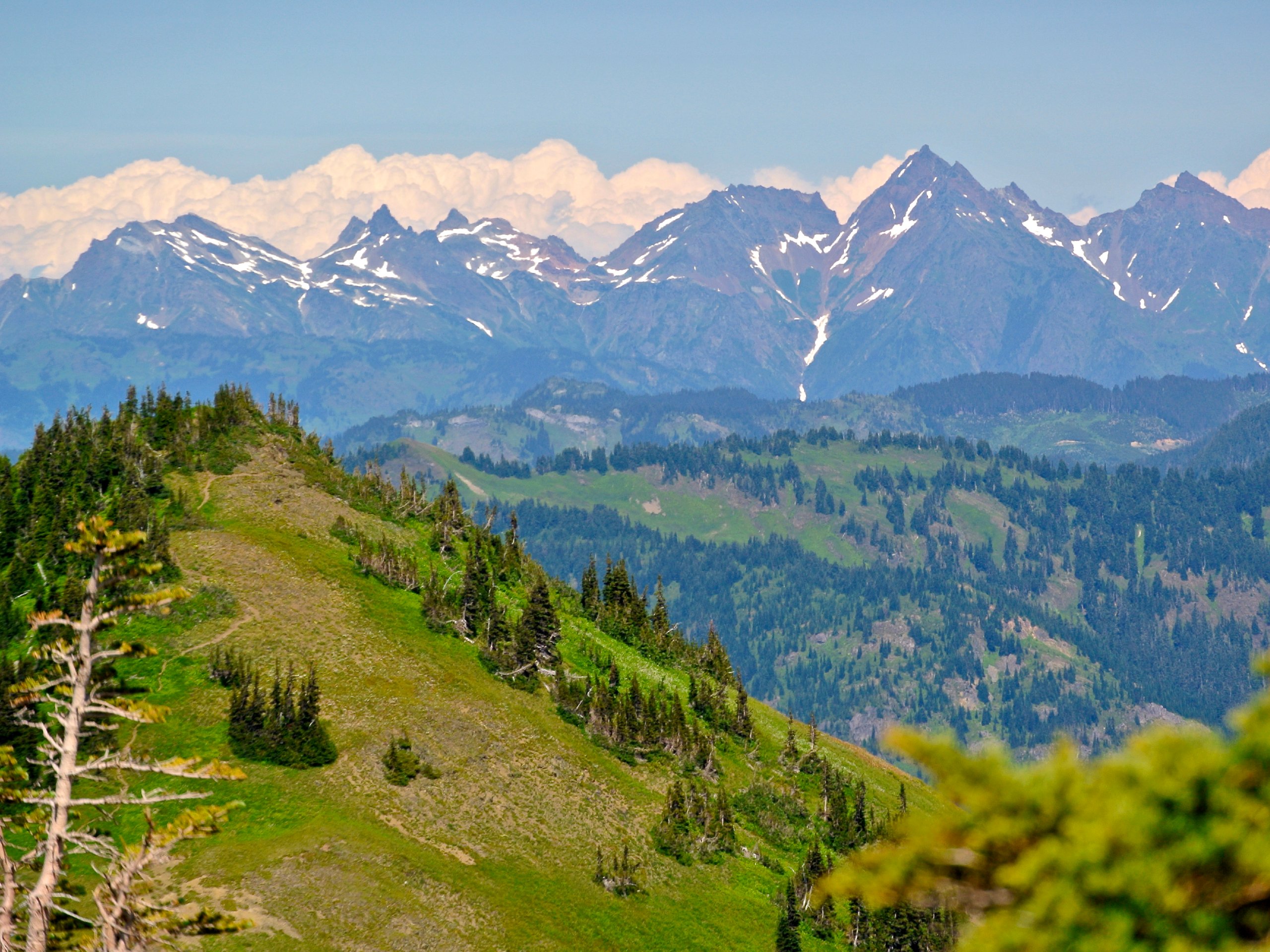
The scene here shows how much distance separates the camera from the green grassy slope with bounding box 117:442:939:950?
56.8 meters

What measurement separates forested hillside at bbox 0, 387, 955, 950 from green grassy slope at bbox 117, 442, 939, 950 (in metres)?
0.22

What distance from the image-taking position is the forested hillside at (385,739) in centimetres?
5712

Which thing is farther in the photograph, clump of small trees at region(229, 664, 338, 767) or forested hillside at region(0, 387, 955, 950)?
clump of small trees at region(229, 664, 338, 767)

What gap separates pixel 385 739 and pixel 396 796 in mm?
5764

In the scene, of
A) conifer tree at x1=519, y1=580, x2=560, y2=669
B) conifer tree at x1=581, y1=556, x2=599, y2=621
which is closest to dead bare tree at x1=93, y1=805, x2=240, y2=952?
conifer tree at x1=519, y1=580, x2=560, y2=669

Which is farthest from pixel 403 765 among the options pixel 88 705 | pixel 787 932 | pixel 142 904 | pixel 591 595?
pixel 591 595

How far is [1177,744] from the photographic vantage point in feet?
41.6

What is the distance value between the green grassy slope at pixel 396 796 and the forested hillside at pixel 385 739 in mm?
217

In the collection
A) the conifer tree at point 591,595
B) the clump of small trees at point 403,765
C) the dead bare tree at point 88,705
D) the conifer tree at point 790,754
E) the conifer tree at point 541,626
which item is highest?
the dead bare tree at point 88,705

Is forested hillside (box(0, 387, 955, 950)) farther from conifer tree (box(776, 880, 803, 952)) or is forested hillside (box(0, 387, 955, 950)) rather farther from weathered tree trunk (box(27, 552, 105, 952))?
weathered tree trunk (box(27, 552, 105, 952))

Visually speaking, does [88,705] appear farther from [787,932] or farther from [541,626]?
[541,626]

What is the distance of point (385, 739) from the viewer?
73625 mm

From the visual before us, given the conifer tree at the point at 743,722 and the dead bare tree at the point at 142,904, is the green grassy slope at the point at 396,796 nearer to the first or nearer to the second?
the conifer tree at the point at 743,722

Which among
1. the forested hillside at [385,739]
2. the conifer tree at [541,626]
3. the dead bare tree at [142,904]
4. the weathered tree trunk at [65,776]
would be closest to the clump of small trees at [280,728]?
the forested hillside at [385,739]
